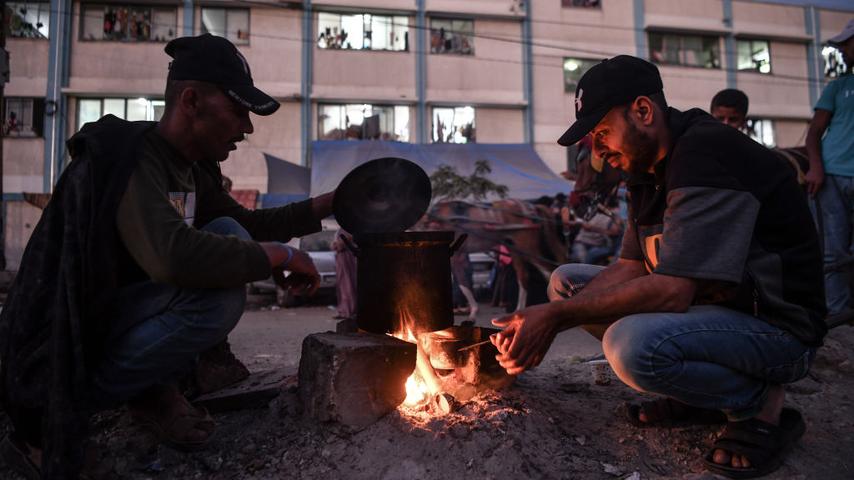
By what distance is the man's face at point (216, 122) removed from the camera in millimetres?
2186

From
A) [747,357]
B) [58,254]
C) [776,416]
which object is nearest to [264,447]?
[58,254]

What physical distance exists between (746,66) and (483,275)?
50.5ft

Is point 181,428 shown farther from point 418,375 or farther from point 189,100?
point 189,100

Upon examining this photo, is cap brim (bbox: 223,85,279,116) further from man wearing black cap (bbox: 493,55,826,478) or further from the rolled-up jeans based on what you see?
the rolled-up jeans

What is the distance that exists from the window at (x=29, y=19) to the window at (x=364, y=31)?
26.6ft

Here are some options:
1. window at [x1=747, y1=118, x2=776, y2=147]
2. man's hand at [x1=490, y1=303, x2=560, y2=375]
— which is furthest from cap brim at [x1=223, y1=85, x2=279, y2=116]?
window at [x1=747, y1=118, x2=776, y2=147]

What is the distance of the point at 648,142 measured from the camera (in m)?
2.17

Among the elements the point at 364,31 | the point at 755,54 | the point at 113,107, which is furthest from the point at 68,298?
the point at 755,54

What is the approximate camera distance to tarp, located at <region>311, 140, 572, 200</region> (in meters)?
12.5

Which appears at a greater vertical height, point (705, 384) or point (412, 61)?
point (412, 61)

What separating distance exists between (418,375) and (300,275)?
0.87 metres

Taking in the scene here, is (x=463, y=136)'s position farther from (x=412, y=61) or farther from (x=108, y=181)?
(x=108, y=181)

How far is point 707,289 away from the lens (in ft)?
7.06

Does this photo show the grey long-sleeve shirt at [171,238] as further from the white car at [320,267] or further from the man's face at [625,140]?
the white car at [320,267]
